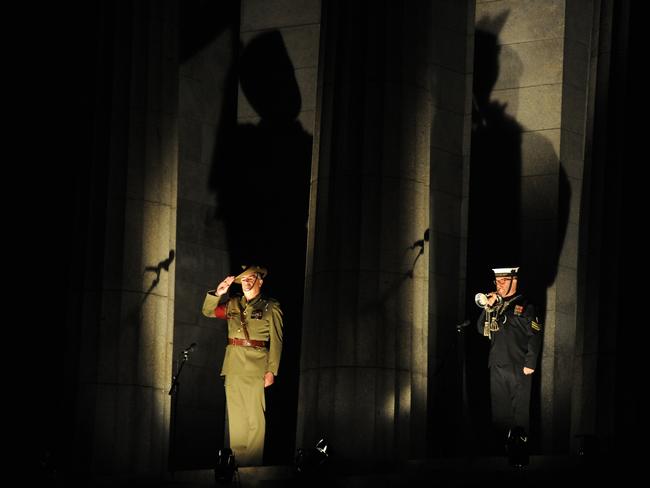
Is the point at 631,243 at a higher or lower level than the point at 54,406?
higher

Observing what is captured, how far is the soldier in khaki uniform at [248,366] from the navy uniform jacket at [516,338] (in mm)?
4253

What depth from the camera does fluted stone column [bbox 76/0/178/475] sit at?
36250 millimetres

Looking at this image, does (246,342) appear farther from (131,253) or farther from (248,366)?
(131,253)

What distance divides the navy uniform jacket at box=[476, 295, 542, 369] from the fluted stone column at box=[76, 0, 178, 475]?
20.9 ft

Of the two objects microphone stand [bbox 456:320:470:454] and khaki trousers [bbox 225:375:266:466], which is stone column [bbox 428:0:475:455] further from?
khaki trousers [bbox 225:375:266:466]

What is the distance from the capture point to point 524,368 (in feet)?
122

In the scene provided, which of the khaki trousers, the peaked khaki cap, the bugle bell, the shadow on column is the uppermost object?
the shadow on column

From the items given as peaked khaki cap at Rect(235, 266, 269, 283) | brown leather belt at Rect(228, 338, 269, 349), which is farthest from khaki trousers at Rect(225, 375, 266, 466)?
peaked khaki cap at Rect(235, 266, 269, 283)

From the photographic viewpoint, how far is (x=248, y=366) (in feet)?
121

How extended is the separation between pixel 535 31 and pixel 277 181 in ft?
22.5

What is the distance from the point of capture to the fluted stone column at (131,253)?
119 ft

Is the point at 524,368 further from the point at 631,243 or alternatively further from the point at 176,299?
the point at 176,299

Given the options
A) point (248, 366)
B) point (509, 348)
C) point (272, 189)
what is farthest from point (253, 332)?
point (272, 189)

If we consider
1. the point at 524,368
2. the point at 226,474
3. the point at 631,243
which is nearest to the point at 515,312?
the point at 524,368
